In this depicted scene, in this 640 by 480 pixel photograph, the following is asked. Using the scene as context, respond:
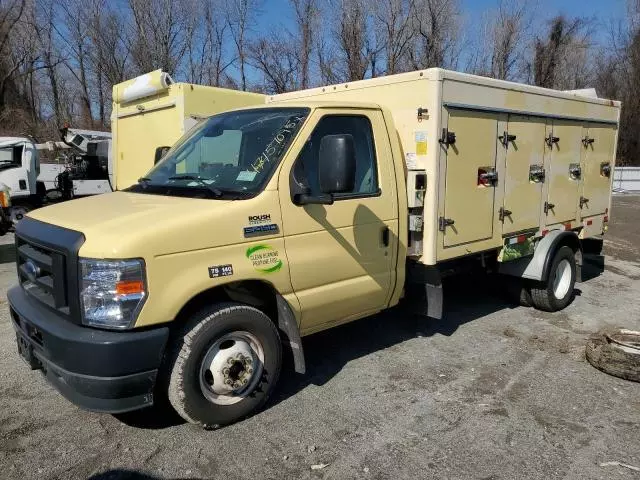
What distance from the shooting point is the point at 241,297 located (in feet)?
12.8

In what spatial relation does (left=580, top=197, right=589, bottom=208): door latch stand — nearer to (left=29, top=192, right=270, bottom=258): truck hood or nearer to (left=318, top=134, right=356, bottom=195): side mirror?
(left=318, top=134, right=356, bottom=195): side mirror

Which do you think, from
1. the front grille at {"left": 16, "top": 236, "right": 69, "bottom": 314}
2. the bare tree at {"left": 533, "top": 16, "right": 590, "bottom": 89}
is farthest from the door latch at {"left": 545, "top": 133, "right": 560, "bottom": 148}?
the bare tree at {"left": 533, "top": 16, "right": 590, "bottom": 89}

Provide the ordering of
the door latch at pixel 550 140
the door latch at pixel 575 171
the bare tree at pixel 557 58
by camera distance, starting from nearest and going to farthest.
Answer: the door latch at pixel 550 140 → the door latch at pixel 575 171 → the bare tree at pixel 557 58

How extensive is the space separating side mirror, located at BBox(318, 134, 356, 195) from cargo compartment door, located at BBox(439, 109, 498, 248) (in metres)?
1.43

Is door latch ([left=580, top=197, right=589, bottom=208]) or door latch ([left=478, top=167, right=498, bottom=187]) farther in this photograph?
door latch ([left=580, top=197, right=589, bottom=208])

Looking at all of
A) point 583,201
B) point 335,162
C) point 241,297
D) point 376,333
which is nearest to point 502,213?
point 376,333

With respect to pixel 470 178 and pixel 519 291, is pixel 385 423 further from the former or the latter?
pixel 519 291

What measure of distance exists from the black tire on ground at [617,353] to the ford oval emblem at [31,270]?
4707mm

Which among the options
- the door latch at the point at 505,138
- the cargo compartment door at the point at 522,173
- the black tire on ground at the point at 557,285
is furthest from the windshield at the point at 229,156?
the black tire on ground at the point at 557,285

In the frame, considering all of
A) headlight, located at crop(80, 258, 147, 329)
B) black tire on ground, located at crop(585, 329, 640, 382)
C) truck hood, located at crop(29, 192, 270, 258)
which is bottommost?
black tire on ground, located at crop(585, 329, 640, 382)

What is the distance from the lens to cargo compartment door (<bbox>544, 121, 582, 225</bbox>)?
20.9ft

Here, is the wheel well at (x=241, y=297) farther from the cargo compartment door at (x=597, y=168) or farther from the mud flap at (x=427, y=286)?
the cargo compartment door at (x=597, y=168)

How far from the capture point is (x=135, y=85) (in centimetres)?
920

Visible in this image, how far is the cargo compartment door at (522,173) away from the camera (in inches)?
226
